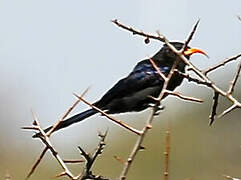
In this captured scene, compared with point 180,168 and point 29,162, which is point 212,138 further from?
point 29,162

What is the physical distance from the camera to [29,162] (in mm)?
13445

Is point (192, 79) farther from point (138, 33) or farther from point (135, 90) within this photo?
point (135, 90)

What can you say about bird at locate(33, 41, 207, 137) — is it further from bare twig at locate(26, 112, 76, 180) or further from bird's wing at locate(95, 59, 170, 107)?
bare twig at locate(26, 112, 76, 180)

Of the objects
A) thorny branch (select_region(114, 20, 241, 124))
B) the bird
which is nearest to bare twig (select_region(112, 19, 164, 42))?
thorny branch (select_region(114, 20, 241, 124))

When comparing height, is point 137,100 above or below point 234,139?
above

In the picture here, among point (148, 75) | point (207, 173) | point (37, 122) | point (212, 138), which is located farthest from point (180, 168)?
point (37, 122)

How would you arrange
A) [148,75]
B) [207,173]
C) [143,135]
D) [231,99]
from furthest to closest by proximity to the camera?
[207,173] → [148,75] → [231,99] → [143,135]

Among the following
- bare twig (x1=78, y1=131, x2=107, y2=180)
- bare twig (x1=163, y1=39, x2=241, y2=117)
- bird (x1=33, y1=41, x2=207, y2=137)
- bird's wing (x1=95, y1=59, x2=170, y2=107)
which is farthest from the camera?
bird's wing (x1=95, y1=59, x2=170, y2=107)

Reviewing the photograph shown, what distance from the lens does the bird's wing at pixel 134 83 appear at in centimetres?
525

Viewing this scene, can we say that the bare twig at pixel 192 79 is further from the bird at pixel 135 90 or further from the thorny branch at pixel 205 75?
the bird at pixel 135 90

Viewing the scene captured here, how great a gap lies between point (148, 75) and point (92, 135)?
32.3ft

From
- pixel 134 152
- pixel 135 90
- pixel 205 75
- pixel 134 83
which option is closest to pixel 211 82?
pixel 205 75

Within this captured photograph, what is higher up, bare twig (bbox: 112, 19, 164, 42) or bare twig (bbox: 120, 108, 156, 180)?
bare twig (bbox: 112, 19, 164, 42)

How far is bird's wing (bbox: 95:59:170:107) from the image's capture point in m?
5.25
